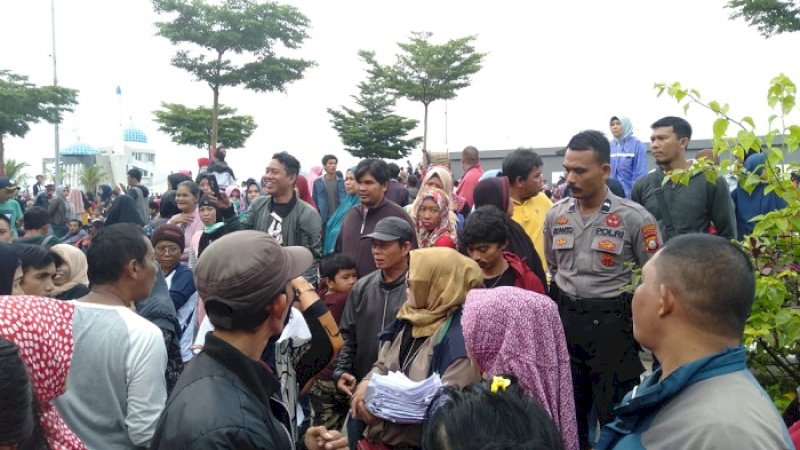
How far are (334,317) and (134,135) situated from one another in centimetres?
7256

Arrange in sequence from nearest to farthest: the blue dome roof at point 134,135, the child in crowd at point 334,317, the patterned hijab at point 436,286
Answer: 1. the patterned hijab at point 436,286
2. the child in crowd at point 334,317
3. the blue dome roof at point 134,135

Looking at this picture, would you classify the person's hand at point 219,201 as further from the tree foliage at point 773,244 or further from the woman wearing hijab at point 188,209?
the tree foliage at point 773,244

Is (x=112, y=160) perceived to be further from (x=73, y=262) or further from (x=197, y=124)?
(x=73, y=262)

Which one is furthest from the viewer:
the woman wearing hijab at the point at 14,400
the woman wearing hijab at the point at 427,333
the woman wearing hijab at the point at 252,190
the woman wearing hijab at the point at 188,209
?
the woman wearing hijab at the point at 252,190

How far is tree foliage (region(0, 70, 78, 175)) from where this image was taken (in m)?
36.3

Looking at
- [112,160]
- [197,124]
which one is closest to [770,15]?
[197,124]

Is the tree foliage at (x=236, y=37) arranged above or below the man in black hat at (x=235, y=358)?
above

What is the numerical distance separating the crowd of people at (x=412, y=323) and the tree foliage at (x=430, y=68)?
106 feet

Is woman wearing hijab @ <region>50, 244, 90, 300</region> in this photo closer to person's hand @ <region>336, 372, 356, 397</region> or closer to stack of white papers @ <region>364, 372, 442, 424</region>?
person's hand @ <region>336, 372, 356, 397</region>

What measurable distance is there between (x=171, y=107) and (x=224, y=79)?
4294mm

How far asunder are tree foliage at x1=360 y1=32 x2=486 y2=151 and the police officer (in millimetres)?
34832

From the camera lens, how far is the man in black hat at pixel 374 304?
170 inches

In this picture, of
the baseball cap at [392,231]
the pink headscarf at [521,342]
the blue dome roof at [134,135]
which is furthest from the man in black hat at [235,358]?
the blue dome roof at [134,135]

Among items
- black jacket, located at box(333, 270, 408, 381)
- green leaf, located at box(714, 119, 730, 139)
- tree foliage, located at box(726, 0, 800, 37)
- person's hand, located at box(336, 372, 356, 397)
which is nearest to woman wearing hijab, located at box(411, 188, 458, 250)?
black jacket, located at box(333, 270, 408, 381)
